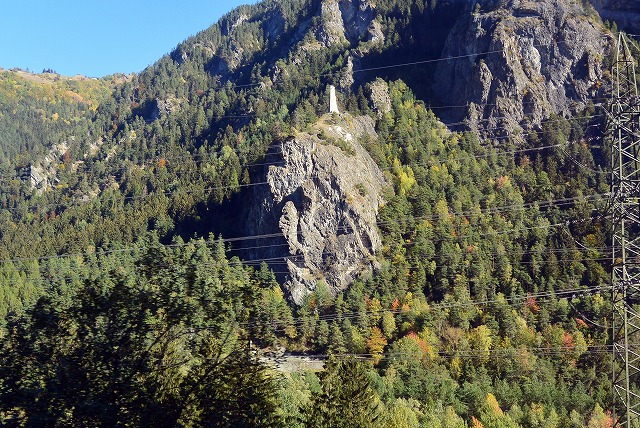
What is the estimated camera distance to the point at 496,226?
2859 inches

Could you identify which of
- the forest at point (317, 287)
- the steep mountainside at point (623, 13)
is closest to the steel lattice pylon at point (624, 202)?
the forest at point (317, 287)

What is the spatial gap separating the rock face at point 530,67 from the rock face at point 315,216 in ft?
110

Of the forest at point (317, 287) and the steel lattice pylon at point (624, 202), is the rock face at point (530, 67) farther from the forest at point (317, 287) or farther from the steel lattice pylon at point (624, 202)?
the steel lattice pylon at point (624, 202)

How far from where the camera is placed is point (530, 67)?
97438 millimetres

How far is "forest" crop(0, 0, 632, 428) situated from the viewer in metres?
11.2

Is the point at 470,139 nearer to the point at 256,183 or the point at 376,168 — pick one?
the point at 376,168

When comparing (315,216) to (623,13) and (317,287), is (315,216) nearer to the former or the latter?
(317,287)

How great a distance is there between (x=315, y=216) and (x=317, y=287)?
10002mm

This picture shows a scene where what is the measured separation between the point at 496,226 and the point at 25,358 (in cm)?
6835

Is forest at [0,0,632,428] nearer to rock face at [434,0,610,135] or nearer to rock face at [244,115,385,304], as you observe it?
rock face at [244,115,385,304]

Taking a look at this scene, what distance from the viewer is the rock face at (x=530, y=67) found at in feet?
312

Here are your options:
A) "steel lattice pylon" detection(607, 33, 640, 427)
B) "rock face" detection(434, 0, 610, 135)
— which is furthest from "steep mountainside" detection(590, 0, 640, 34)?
"steel lattice pylon" detection(607, 33, 640, 427)

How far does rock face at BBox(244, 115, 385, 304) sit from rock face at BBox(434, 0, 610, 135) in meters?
33.5

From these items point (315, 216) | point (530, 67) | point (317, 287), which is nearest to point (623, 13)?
point (530, 67)
